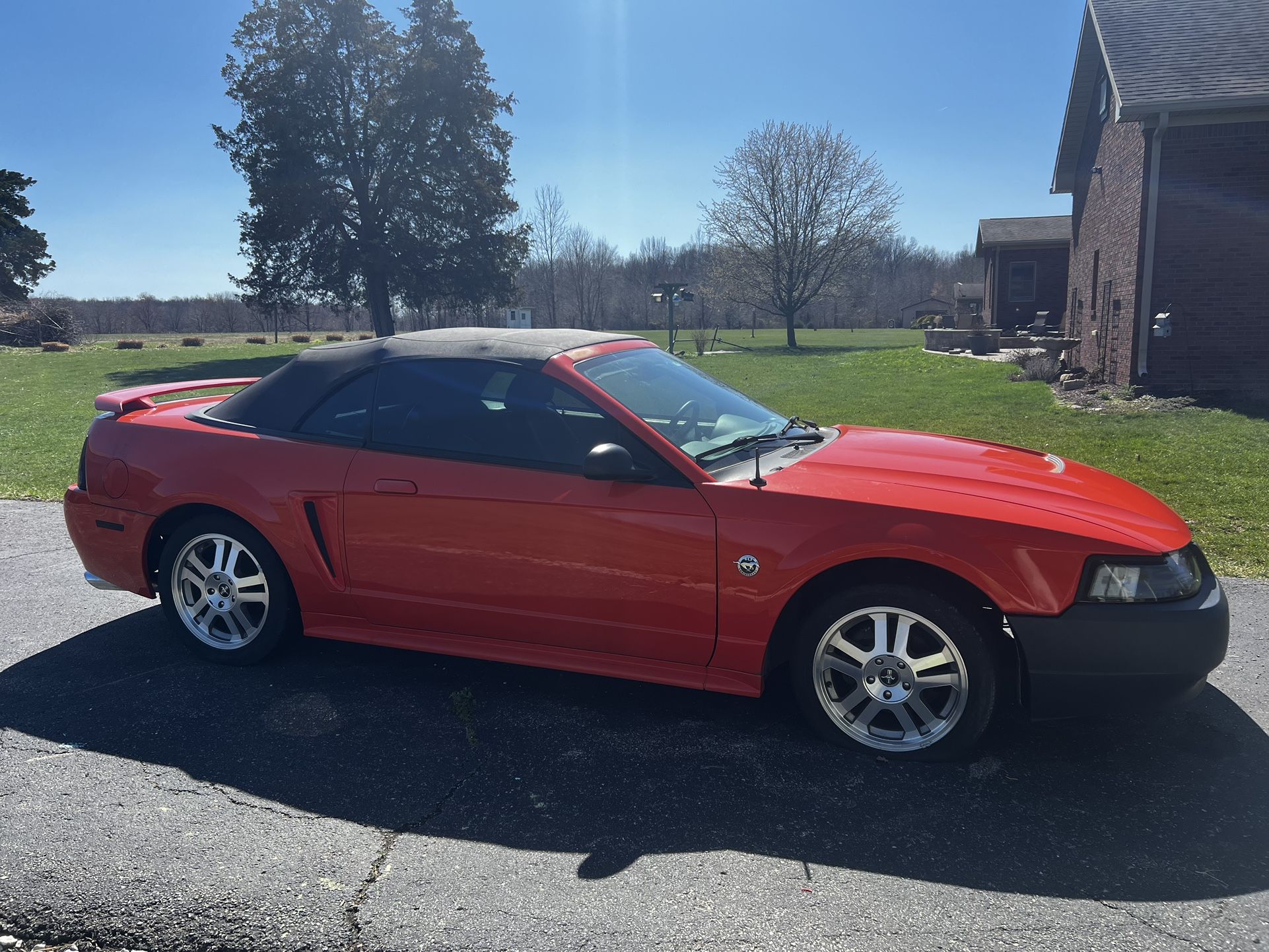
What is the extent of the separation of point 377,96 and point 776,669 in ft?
127

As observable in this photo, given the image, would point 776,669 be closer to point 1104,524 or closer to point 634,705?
point 634,705

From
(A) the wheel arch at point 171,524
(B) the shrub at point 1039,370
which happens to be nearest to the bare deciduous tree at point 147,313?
(B) the shrub at point 1039,370

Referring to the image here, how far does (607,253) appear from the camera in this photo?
67562 millimetres

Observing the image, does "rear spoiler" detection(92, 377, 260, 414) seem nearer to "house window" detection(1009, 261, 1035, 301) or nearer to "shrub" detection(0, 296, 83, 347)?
"house window" detection(1009, 261, 1035, 301)

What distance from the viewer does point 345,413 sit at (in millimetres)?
4180

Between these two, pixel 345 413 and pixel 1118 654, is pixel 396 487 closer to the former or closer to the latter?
pixel 345 413

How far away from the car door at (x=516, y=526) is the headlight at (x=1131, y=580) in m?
1.32

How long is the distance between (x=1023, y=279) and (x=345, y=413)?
1415 inches

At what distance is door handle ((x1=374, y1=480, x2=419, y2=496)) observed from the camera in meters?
3.87

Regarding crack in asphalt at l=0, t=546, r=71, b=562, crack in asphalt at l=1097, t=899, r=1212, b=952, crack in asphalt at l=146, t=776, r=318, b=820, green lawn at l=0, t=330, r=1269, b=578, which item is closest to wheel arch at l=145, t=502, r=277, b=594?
Result: crack in asphalt at l=146, t=776, r=318, b=820

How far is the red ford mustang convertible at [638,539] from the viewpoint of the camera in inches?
125

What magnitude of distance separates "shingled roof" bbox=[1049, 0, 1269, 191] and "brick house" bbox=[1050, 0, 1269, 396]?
3 cm

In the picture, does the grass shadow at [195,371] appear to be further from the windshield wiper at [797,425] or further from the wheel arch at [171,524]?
the windshield wiper at [797,425]

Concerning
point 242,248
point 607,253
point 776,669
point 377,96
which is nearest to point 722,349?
point 377,96
